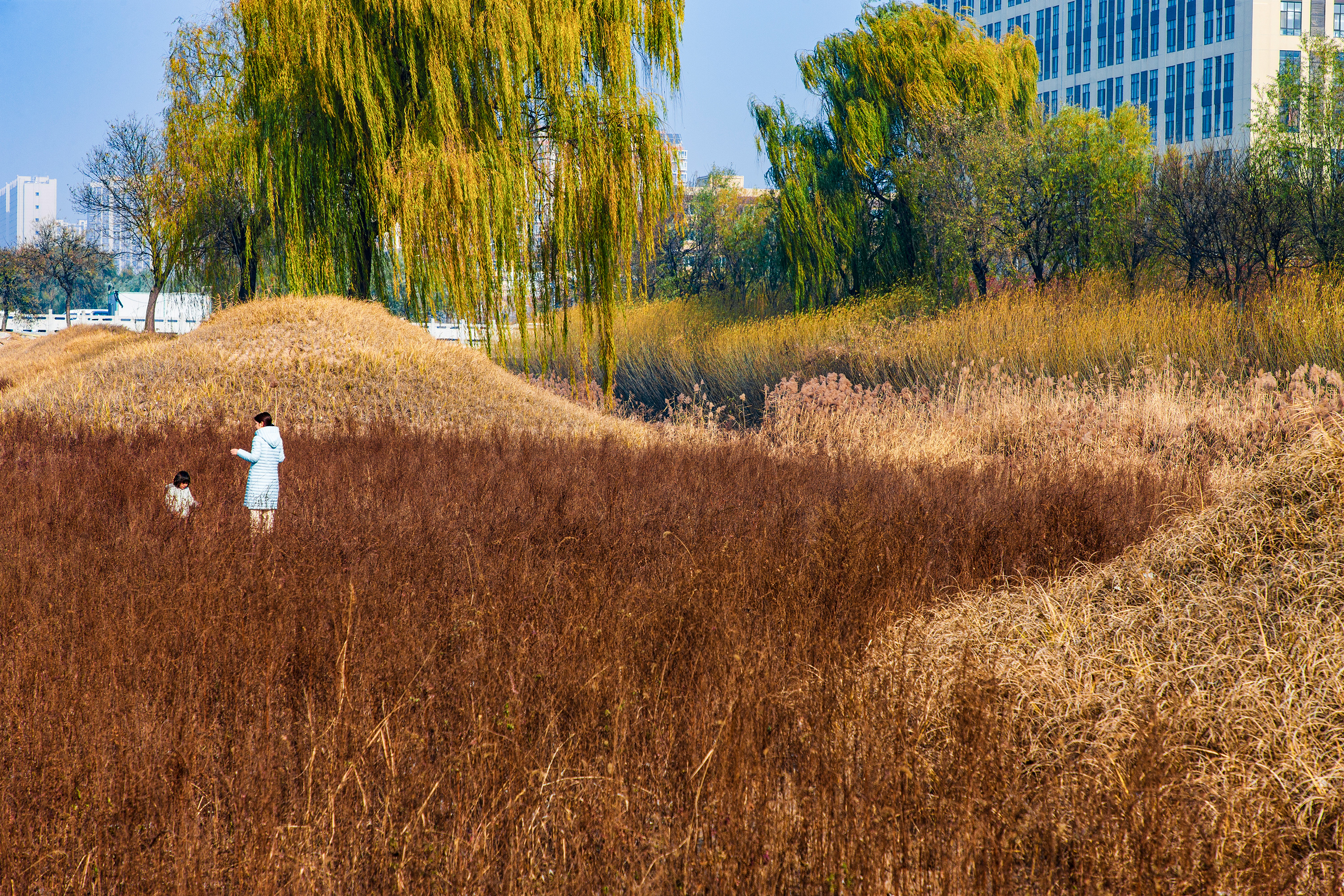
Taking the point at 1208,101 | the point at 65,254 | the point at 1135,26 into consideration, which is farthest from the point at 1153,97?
the point at 65,254

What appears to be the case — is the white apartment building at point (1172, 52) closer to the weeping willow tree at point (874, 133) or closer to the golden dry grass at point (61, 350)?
the weeping willow tree at point (874, 133)

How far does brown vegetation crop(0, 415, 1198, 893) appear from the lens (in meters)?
2.24

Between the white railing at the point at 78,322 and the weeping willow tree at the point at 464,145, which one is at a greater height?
the white railing at the point at 78,322

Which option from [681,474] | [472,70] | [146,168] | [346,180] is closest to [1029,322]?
[681,474]

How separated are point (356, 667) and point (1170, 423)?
8925mm

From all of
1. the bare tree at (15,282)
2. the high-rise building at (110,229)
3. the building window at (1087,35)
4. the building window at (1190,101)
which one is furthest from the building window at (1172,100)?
the bare tree at (15,282)

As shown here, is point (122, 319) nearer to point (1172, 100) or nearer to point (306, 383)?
point (306, 383)

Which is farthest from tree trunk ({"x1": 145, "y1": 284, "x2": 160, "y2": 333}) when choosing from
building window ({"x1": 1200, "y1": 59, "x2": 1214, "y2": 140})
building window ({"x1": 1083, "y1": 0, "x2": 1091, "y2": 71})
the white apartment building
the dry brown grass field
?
building window ({"x1": 1083, "y1": 0, "x2": 1091, "y2": 71})

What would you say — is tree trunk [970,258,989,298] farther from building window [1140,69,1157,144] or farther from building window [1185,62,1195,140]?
building window [1140,69,1157,144]

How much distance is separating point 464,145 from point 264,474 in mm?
9136

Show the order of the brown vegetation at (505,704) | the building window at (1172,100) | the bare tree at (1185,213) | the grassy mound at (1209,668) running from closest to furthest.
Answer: the brown vegetation at (505,704)
the grassy mound at (1209,668)
the bare tree at (1185,213)
the building window at (1172,100)

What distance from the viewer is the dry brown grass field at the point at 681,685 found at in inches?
88.6

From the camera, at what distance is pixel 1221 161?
50.6 ft

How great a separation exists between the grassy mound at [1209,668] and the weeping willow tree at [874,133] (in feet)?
54.0
